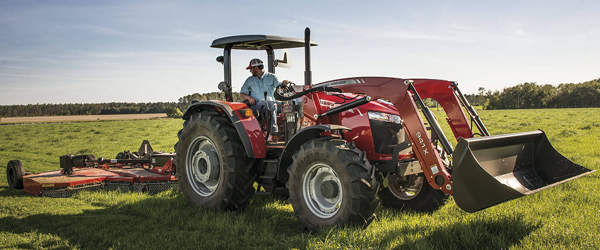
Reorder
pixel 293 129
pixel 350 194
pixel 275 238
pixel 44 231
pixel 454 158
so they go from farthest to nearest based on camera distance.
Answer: pixel 293 129, pixel 44 231, pixel 275 238, pixel 350 194, pixel 454 158

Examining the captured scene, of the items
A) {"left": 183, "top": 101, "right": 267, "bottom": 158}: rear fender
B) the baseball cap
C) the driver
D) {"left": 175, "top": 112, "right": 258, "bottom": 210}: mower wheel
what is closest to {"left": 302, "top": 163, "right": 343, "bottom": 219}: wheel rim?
{"left": 183, "top": 101, "right": 267, "bottom": 158}: rear fender

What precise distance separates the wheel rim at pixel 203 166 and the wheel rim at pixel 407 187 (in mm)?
2509

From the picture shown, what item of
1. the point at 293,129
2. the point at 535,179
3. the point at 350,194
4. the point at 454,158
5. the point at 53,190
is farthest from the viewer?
the point at 53,190

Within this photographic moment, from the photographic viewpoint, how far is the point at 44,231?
5.17 metres

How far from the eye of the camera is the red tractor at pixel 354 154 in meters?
4.21

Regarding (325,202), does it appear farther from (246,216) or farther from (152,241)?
(152,241)

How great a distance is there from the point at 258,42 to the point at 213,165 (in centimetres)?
200

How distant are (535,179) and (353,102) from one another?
2.31 metres

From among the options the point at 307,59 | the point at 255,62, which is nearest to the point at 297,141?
the point at 307,59

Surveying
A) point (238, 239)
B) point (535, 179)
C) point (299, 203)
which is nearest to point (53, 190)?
point (238, 239)

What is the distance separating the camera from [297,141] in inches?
195

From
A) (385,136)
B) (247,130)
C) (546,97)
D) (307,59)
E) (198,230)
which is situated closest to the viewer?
(198,230)

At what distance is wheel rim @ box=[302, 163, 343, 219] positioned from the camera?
458 centimetres

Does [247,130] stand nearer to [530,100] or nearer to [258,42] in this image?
[258,42]
